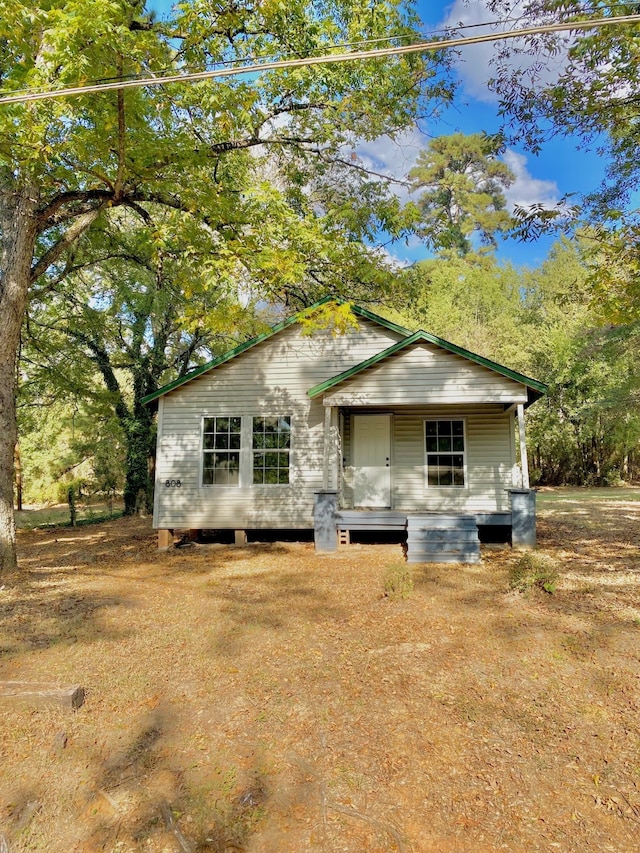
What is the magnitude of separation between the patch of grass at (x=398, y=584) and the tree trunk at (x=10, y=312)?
18.6ft

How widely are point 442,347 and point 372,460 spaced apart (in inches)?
118

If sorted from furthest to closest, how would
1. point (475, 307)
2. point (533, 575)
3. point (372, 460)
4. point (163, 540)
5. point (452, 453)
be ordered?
point (475, 307) < point (372, 460) < point (452, 453) < point (163, 540) < point (533, 575)

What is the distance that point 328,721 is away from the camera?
11.7 ft

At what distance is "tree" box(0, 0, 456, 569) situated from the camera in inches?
244

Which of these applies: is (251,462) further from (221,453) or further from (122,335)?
(122,335)

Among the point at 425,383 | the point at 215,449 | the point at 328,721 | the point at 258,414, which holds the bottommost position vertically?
the point at 328,721

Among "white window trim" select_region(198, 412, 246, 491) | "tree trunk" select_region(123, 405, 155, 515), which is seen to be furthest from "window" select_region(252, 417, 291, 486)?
"tree trunk" select_region(123, 405, 155, 515)

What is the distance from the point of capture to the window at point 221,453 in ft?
35.7

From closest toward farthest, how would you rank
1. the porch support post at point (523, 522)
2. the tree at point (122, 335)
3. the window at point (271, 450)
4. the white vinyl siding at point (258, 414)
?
1. the porch support post at point (523, 522)
2. the white vinyl siding at point (258, 414)
3. the window at point (271, 450)
4. the tree at point (122, 335)

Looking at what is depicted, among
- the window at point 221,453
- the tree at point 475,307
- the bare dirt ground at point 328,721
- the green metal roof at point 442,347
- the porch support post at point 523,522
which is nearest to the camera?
the bare dirt ground at point 328,721

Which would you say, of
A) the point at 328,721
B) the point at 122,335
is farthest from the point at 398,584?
the point at 122,335

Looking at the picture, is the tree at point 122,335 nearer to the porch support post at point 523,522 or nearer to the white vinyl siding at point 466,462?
the white vinyl siding at point 466,462

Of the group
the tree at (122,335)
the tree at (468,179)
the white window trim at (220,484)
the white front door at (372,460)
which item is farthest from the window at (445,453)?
the tree at (468,179)

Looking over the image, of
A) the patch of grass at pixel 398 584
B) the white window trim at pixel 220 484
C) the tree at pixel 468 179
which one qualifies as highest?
the tree at pixel 468 179
